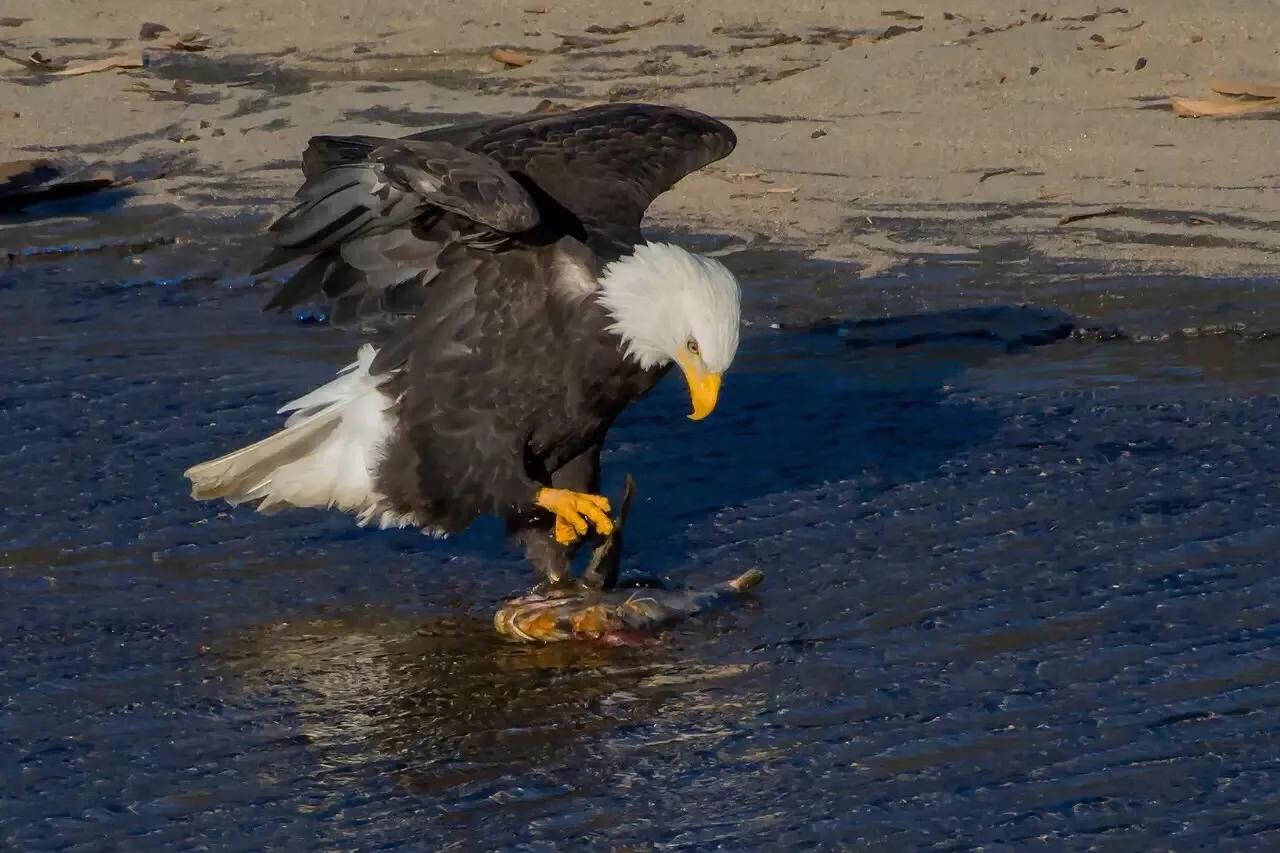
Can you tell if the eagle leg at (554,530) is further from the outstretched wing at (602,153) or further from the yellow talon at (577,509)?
the outstretched wing at (602,153)

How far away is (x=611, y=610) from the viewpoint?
497 cm

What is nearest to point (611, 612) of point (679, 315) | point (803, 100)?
point (679, 315)

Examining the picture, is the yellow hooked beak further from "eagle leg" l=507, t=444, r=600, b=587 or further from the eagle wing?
"eagle leg" l=507, t=444, r=600, b=587

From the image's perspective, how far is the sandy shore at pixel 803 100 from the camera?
789 cm

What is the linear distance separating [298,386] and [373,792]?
2.62 metres

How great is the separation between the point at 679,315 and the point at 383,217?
0.75 meters

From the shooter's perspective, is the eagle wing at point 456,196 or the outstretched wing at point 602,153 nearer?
the eagle wing at point 456,196

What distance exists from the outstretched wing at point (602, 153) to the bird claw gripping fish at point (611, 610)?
2.52 feet

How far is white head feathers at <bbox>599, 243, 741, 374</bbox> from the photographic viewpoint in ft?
16.3

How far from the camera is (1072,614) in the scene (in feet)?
16.1

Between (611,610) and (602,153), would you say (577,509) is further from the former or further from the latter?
(602,153)

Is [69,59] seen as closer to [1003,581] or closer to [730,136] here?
[730,136]

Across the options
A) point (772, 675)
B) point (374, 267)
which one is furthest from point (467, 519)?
point (772, 675)

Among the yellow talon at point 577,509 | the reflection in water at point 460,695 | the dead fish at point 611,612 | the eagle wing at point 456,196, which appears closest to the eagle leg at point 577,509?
the yellow talon at point 577,509
